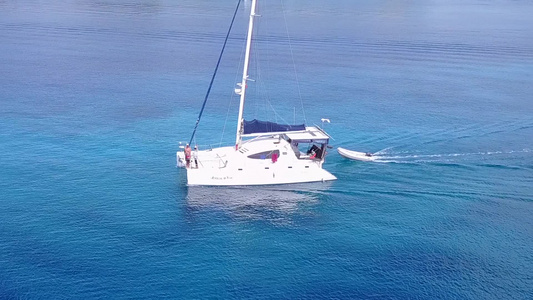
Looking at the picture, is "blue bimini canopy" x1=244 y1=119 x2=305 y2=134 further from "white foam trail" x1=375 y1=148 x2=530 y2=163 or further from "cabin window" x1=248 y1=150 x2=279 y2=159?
"white foam trail" x1=375 y1=148 x2=530 y2=163

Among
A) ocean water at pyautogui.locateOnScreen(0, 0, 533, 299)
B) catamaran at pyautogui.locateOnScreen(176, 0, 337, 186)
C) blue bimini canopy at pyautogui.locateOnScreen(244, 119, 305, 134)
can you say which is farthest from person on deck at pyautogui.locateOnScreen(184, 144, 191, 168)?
blue bimini canopy at pyautogui.locateOnScreen(244, 119, 305, 134)

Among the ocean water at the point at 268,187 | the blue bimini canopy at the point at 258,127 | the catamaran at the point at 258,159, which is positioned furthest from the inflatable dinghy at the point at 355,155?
the blue bimini canopy at the point at 258,127

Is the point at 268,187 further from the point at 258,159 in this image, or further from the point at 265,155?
the point at 265,155

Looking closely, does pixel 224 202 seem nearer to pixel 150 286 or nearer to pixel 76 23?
pixel 150 286

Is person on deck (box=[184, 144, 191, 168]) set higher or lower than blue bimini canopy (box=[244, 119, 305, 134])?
lower

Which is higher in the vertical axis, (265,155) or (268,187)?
(265,155)

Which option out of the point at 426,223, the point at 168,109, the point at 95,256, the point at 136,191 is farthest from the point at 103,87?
the point at 426,223

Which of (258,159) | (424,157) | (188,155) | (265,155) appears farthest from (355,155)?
(188,155)
